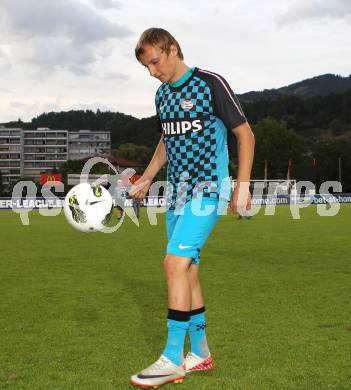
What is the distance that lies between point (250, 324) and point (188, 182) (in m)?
2.34

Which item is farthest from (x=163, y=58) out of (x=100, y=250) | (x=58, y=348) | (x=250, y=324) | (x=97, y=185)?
(x=100, y=250)

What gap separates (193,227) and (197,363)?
1064mm

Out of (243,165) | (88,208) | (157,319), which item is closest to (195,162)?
(243,165)

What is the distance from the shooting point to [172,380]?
4.30 m

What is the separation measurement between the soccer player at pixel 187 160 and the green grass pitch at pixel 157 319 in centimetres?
41

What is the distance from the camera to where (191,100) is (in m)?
4.36

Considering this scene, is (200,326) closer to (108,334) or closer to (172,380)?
(172,380)

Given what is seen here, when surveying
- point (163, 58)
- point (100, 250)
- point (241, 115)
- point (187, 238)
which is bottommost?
point (100, 250)

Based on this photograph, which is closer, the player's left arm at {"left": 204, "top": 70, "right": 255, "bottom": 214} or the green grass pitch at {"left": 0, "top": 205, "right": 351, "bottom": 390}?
the player's left arm at {"left": 204, "top": 70, "right": 255, "bottom": 214}

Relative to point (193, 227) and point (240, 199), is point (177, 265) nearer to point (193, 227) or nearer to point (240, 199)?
point (193, 227)

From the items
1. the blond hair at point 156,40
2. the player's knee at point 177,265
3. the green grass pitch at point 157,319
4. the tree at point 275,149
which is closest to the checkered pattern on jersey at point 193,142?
the blond hair at point 156,40

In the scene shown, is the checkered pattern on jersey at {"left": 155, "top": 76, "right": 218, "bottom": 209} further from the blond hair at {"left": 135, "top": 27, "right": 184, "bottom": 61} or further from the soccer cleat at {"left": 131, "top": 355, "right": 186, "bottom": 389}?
the soccer cleat at {"left": 131, "top": 355, "right": 186, "bottom": 389}

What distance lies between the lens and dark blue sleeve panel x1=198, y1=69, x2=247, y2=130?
169 inches

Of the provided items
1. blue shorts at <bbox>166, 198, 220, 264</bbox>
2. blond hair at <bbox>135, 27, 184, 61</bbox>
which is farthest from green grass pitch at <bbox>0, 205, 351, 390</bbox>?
blond hair at <bbox>135, 27, 184, 61</bbox>
